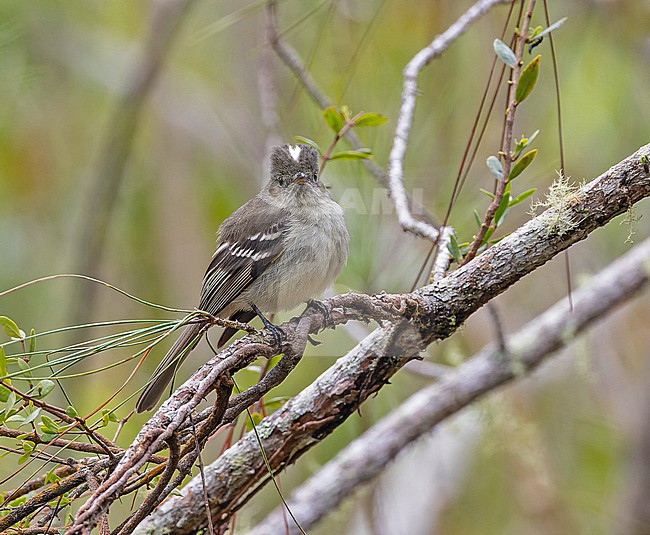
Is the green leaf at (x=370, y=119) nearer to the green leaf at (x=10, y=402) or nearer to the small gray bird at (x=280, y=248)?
the small gray bird at (x=280, y=248)

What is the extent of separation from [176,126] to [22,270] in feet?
4.46

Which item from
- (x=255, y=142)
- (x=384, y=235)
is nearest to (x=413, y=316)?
(x=384, y=235)

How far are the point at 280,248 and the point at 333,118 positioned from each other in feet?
2.05

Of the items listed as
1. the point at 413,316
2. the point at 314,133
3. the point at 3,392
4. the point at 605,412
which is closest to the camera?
the point at 3,392

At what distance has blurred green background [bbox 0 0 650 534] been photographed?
3473 millimetres

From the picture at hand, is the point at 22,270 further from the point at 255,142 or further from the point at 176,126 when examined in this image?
the point at 255,142

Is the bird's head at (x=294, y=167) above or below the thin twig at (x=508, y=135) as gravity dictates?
above

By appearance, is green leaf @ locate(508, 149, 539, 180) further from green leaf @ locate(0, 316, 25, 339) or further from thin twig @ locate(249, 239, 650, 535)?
thin twig @ locate(249, 239, 650, 535)

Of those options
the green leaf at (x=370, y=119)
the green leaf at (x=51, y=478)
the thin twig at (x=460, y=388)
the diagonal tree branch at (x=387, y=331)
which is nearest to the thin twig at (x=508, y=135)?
the diagonal tree branch at (x=387, y=331)

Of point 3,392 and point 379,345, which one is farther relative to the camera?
point 379,345

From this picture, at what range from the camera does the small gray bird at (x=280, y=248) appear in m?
2.66

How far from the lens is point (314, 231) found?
2.75 metres

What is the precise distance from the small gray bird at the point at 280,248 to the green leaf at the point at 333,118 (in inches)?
19.6

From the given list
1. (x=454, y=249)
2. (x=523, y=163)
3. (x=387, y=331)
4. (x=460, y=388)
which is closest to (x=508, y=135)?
(x=523, y=163)
